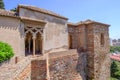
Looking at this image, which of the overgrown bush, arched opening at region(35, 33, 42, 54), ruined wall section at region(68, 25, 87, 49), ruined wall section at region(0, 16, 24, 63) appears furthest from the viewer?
ruined wall section at region(68, 25, 87, 49)

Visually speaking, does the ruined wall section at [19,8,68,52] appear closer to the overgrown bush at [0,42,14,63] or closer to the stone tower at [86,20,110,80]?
the stone tower at [86,20,110,80]

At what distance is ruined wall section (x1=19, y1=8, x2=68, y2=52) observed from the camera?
1389cm

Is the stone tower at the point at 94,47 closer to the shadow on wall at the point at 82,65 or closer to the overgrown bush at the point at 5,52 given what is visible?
the shadow on wall at the point at 82,65

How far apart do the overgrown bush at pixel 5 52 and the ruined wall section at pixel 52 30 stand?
10.5 ft

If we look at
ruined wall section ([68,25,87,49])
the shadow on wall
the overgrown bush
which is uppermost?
ruined wall section ([68,25,87,49])

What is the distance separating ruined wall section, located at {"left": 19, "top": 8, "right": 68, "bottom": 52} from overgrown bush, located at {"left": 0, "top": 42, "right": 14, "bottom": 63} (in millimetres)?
3194

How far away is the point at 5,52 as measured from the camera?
1051 cm

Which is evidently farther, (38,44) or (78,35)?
(78,35)

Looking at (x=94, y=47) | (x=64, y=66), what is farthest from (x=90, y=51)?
(x=64, y=66)

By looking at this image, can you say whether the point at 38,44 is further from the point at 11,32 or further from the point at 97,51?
the point at 97,51

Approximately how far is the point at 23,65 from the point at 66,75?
4638 millimetres

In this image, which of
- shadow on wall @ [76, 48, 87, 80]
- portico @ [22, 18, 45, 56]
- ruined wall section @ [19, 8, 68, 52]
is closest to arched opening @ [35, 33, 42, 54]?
portico @ [22, 18, 45, 56]

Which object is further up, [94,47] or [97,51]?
[94,47]

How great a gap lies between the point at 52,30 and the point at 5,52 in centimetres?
623
